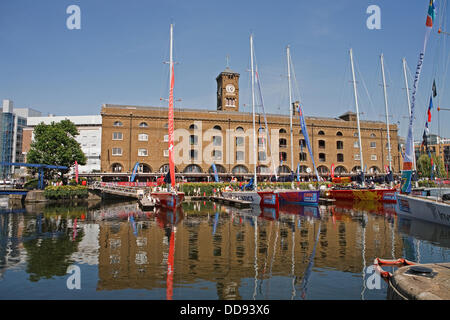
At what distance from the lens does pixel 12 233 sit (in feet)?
60.8

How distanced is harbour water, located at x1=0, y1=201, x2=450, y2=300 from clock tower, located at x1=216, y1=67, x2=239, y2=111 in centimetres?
5030

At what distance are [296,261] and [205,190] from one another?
118 feet

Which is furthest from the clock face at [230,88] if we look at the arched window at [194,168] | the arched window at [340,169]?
the arched window at [340,169]

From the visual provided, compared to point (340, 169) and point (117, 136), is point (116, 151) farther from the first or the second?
point (340, 169)

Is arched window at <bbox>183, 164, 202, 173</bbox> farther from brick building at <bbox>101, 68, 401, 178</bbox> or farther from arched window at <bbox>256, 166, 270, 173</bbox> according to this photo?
arched window at <bbox>256, 166, 270, 173</bbox>

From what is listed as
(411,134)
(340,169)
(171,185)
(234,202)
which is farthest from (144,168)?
(411,134)

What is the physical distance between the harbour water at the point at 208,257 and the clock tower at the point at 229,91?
165 ft

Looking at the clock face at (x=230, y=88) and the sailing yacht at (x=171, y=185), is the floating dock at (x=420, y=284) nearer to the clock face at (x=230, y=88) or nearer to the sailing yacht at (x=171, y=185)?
the sailing yacht at (x=171, y=185)

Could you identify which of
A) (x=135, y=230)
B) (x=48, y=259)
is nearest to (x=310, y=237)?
(x=135, y=230)

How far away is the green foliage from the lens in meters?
40.7

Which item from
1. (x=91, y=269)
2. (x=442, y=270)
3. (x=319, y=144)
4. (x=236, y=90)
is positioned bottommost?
(x=91, y=269)

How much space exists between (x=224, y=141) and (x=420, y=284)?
54.4 metres

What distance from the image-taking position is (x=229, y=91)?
232 feet

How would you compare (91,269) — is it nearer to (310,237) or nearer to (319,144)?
(310,237)
